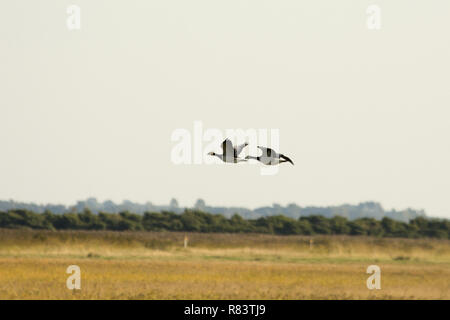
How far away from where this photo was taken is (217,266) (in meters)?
40.2

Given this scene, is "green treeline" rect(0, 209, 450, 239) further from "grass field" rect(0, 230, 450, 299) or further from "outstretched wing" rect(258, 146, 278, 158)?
"outstretched wing" rect(258, 146, 278, 158)

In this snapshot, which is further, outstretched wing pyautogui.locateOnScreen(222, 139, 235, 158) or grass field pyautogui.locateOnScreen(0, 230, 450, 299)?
grass field pyautogui.locateOnScreen(0, 230, 450, 299)

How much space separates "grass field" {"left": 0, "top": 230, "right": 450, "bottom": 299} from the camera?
29.1 m

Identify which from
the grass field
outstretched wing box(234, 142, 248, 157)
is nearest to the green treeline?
the grass field

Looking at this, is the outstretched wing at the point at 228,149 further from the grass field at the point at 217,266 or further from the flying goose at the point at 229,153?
the grass field at the point at 217,266

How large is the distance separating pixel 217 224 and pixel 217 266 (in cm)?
3394

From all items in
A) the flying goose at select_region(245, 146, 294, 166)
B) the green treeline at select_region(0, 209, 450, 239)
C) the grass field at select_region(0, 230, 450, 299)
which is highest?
the flying goose at select_region(245, 146, 294, 166)

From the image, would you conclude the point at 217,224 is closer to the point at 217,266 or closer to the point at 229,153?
the point at 217,266

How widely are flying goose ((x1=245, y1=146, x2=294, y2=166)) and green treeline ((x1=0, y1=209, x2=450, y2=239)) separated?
59.5 m

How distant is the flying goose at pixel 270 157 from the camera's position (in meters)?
9.80

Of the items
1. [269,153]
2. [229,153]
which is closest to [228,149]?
[229,153]
